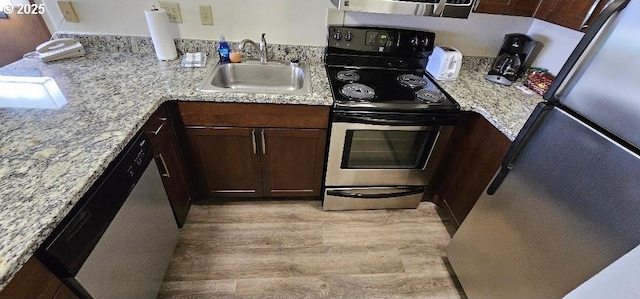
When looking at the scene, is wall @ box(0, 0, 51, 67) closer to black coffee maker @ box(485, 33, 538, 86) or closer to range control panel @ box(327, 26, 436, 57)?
range control panel @ box(327, 26, 436, 57)

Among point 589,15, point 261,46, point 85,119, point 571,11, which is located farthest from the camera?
point 261,46

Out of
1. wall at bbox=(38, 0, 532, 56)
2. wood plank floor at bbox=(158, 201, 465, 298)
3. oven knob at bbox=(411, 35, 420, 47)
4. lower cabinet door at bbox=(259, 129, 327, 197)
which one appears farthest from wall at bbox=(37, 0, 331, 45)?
wood plank floor at bbox=(158, 201, 465, 298)

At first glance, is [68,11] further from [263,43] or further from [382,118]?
[382,118]

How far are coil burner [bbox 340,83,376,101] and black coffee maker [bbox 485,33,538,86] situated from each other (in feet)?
2.90

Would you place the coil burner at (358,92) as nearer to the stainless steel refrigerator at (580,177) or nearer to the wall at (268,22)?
the wall at (268,22)

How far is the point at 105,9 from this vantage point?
163 centimetres

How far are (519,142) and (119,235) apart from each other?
149 cm

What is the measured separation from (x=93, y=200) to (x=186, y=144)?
2.45 ft

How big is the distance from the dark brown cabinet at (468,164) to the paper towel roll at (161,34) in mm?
1796

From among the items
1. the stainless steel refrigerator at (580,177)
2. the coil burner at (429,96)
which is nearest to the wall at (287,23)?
the coil burner at (429,96)

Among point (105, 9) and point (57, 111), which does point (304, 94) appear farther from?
point (105, 9)

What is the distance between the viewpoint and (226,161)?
5.31 feet

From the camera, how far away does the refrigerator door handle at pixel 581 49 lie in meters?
0.72

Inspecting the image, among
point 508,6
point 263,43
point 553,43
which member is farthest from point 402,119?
point 553,43
